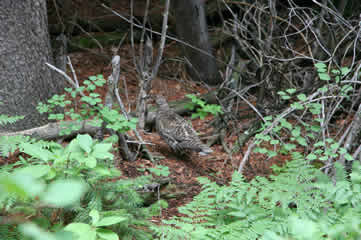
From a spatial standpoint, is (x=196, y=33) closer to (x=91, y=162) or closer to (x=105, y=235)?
(x=91, y=162)

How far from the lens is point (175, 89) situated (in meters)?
8.26

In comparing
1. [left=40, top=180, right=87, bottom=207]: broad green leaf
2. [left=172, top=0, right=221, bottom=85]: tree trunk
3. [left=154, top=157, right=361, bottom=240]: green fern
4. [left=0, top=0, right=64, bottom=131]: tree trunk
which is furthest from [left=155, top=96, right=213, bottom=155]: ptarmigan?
[left=40, top=180, right=87, bottom=207]: broad green leaf

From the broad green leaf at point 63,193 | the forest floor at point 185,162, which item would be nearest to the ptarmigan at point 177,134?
the forest floor at point 185,162

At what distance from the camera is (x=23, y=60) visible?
4199 mm

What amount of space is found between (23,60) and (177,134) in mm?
2356

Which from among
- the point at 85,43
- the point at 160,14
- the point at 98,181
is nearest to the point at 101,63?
the point at 85,43

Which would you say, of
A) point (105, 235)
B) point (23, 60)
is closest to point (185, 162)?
point (23, 60)

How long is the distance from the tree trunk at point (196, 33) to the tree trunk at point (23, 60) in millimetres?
3811

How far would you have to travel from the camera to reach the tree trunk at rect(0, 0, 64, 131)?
13.4 ft

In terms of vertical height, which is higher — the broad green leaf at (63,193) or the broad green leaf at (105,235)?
the broad green leaf at (63,193)

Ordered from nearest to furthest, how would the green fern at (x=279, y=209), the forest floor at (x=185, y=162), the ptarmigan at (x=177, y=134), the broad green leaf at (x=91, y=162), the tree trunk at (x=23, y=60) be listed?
the broad green leaf at (x=91, y=162)
the green fern at (x=279, y=209)
the tree trunk at (x=23, y=60)
the forest floor at (x=185, y=162)
the ptarmigan at (x=177, y=134)

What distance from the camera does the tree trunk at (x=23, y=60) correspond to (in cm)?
409

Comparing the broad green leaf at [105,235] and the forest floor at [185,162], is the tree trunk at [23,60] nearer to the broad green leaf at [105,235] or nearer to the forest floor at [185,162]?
the forest floor at [185,162]

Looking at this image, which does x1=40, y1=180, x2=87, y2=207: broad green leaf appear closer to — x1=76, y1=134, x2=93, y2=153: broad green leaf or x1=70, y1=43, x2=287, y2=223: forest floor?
x1=76, y1=134, x2=93, y2=153: broad green leaf
